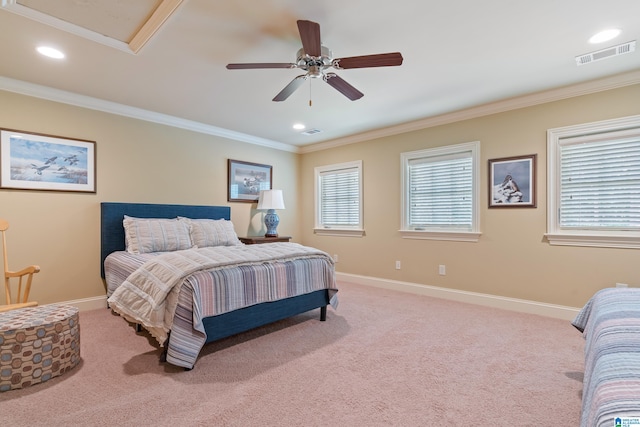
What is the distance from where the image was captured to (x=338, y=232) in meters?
5.50

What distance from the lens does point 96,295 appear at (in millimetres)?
3699

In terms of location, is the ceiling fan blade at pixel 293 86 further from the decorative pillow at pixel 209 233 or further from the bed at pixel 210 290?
Result: the decorative pillow at pixel 209 233

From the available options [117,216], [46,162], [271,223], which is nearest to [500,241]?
[271,223]

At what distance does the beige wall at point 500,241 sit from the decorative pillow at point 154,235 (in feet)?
9.05

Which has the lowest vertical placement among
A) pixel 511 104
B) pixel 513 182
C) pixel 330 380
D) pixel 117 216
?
pixel 330 380

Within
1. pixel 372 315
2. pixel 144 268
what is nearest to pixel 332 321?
pixel 372 315

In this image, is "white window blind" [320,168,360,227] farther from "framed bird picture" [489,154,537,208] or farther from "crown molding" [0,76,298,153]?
"framed bird picture" [489,154,537,208]

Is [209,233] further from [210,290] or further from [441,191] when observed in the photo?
[441,191]

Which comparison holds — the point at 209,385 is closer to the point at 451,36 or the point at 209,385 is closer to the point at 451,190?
the point at 451,36

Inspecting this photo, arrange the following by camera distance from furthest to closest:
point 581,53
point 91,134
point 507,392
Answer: point 91,134 < point 581,53 < point 507,392

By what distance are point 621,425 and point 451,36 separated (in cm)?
251

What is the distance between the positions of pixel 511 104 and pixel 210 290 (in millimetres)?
3886

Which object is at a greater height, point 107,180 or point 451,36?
point 451,36

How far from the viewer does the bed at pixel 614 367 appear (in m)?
0.84
